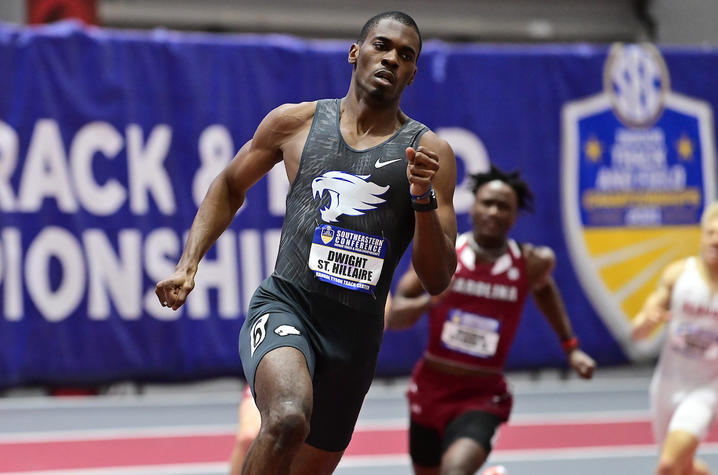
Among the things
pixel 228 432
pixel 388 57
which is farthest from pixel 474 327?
pixel 228 432

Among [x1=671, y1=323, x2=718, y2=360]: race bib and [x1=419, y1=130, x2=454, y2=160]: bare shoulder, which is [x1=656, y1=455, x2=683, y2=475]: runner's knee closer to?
[x1=671, y1=323, x2=718, y2=360]: race bib

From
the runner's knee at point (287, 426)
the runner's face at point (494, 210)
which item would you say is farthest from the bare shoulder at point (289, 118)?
the runner's face at point (494, 210)

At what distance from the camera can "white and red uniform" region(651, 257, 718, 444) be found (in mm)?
5879

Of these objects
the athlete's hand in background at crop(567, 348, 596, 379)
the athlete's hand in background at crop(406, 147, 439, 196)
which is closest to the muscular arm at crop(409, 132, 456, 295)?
the athlete's hand in background at crop(406, 147, 439, 196)

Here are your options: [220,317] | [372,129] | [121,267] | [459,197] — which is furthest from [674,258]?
[372,129]

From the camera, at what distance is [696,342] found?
5.92m

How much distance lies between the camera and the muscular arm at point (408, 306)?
5.47 meters

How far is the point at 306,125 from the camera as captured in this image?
413 cm

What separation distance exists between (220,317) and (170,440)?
5.95ft

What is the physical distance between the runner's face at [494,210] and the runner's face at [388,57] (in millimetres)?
1858

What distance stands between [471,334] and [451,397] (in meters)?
0.34

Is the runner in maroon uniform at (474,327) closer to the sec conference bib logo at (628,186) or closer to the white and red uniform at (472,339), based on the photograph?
the white and red uniform at (472,339)

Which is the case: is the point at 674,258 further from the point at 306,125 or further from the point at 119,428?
the point at 306,125

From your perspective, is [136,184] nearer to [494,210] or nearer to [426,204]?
[494,210]
